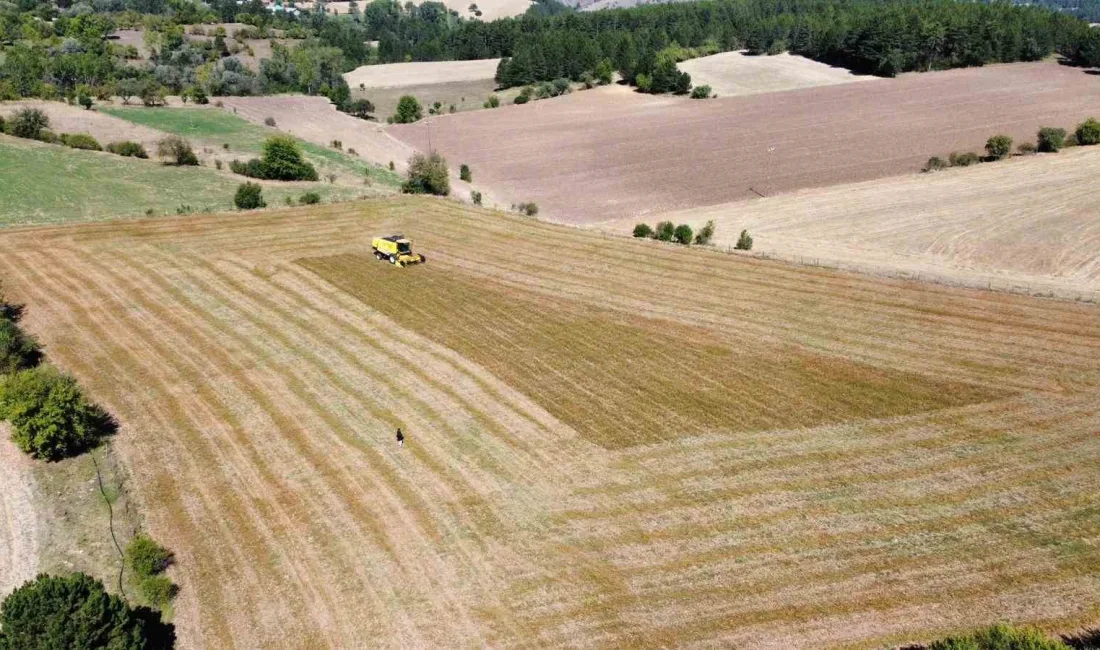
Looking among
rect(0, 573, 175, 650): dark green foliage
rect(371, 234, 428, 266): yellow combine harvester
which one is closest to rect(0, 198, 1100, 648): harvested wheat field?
rect(371, 234, 428, 266): yellow combine harvester

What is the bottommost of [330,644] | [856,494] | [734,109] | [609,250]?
[330,644]

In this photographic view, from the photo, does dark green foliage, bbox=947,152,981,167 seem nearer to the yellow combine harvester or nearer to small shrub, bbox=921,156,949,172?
small shrub, bbox=921,156,949,172

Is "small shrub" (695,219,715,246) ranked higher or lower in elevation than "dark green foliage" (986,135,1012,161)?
lower

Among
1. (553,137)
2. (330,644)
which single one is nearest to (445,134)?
(553,137)

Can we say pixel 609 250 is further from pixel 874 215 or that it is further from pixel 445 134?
pixel 445 134

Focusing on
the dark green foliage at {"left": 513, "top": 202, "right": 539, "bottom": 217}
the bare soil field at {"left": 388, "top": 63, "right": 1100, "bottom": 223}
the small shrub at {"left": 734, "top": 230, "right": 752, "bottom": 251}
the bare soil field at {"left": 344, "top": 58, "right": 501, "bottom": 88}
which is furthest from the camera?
the bare soil field at {"left": 344, "top": 58, "right": 501, "bottom": 88}

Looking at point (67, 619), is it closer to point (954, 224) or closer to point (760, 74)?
point (954, 224)

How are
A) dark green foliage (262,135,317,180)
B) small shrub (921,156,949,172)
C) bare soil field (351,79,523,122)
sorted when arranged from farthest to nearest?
1. bare soil field (351,79,523,122)
2. small shrub (921,156,949,172)
3. dark green foliage (262,135,317,180)
